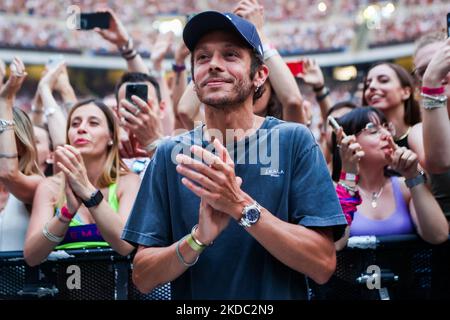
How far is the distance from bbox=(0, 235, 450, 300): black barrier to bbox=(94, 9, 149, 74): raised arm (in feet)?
5.80

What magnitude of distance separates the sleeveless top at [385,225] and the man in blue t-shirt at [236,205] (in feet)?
2.75

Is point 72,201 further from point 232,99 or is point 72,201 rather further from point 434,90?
point 434,90

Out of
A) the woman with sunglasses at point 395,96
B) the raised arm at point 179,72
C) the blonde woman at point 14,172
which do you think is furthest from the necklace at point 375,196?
the blonde woman at point 14,172

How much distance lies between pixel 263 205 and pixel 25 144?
1.71 meters

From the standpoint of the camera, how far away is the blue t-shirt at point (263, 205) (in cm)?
188

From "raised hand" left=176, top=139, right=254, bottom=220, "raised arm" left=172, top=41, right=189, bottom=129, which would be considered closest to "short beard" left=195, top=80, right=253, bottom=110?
"raised hand" left=176, top=139, right=254, bottom=220

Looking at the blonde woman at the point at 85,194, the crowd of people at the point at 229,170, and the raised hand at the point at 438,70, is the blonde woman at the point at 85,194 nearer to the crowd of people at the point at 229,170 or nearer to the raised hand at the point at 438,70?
the crowd of people at the point at 229,170

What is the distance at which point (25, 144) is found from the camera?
319 centimetres

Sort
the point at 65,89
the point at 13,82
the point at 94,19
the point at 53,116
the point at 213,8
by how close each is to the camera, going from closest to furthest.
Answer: the point at 13,82, the point at 53,116, the point at 94,19, the point at 65,89, the point at 213,8

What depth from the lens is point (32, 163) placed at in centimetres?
321

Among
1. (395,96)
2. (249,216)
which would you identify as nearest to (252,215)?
(249,216)

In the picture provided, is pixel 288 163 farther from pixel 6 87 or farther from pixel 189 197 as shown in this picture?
pixel 6 87

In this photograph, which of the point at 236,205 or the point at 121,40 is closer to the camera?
the point at 236,205

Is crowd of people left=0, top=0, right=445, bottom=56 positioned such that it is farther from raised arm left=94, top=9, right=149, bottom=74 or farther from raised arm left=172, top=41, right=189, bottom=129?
raised arm left=172, top=41, right=189, bottom=129
